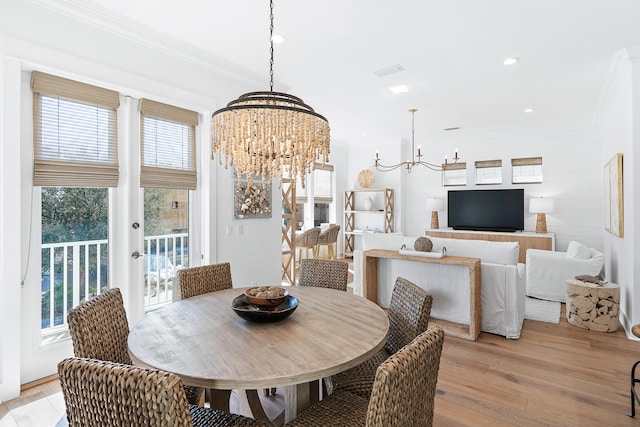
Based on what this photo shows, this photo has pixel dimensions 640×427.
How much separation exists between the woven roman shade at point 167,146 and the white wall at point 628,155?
13.8 feet

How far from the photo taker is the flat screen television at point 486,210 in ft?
20.9

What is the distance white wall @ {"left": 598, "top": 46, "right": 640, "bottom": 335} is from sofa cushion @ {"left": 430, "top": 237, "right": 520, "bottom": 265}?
0.98 m

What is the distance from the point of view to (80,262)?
108 inches

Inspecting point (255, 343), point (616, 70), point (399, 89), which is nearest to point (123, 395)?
point (255, 343)

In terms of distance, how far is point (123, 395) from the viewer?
2.95 ft

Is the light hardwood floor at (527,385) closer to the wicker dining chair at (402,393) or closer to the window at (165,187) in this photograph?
the wicker dining chair at (402,393)

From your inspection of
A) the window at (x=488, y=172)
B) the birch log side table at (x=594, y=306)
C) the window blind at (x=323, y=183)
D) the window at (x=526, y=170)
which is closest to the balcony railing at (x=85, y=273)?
the birch log side table at (x=594, y=306)

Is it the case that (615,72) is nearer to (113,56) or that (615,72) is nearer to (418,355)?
(418,355)

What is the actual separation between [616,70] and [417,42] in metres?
2.29

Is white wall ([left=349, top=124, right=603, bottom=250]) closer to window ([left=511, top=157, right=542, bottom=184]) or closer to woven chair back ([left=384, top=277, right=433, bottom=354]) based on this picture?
window ([left=511, top=157, right=542, bottom=184])

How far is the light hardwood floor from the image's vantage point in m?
2.08

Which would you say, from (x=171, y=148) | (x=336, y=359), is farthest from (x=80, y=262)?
(x=336, y=359)

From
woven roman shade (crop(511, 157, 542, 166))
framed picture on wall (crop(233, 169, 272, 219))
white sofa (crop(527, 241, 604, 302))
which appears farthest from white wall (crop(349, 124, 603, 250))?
framed picture on wall (crop(233, 169, 272, 219))

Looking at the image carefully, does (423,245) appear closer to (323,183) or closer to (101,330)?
(101,330)
